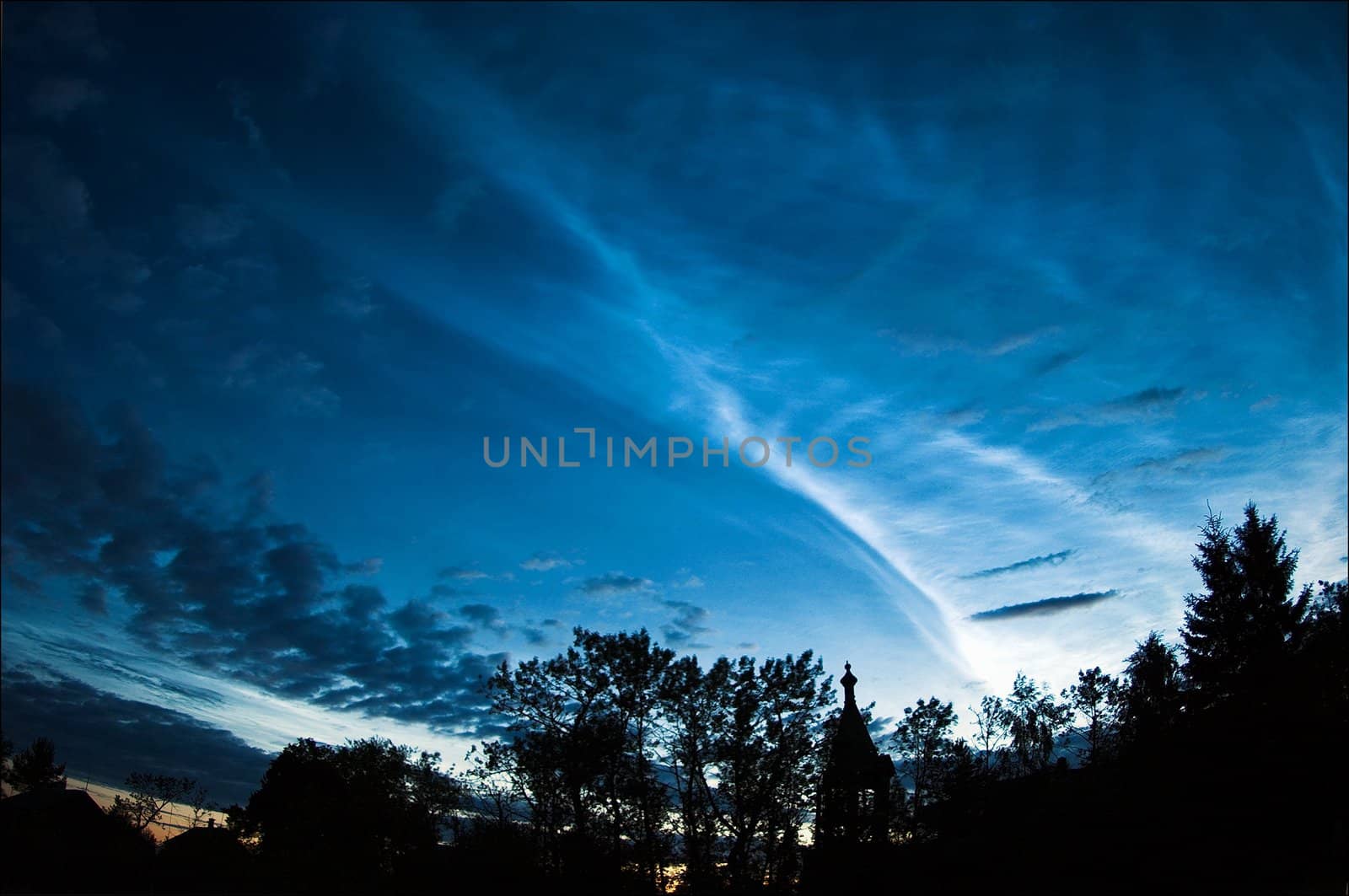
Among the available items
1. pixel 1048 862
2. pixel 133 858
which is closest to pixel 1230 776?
pixel 1048 862

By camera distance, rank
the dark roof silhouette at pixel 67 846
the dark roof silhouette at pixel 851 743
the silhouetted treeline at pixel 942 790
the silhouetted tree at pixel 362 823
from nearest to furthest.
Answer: the silhouetted treeline at pixel 942 790
the dark roof silhouette at pixel 851 743
the silhouetted tree at pixel 362 823
the dark roof silhouette at pixel 67 846

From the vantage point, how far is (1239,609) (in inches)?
1578

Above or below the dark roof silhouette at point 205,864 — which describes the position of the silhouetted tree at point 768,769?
above

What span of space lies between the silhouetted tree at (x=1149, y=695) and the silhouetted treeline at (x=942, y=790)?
262mm

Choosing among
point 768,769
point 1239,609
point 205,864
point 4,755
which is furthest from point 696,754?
point 4,755

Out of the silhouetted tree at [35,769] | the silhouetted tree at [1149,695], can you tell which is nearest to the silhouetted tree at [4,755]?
the silhouetted tree at [35,769]

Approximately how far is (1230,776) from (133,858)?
76.2m

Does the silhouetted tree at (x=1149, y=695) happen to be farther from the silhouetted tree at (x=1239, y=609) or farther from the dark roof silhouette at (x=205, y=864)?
the dark roof silhouette at (x=205, y=864)

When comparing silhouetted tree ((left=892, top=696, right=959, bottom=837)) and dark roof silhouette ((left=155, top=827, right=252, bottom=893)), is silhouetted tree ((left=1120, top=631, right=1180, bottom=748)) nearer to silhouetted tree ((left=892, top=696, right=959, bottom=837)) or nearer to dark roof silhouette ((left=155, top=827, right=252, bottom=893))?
silhouetted tree ((left=892, top=696, right=959, bottom=837))

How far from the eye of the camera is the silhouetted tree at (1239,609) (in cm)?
3838

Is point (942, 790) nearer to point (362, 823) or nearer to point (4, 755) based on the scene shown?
point (362, 823)

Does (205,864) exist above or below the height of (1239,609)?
below

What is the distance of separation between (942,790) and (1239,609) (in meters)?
20.7

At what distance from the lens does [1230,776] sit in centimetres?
2591
